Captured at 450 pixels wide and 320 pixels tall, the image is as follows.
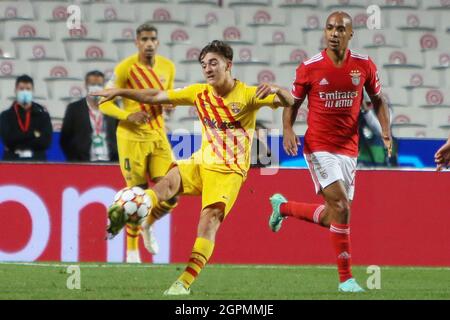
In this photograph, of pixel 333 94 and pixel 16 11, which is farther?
pixel 16 11

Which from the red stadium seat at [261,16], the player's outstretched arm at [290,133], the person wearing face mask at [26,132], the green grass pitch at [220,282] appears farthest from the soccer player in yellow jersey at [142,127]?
the red stadium seat at [261,16]

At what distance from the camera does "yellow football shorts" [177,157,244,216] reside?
8047 millimetres

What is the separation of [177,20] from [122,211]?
8.10 meters

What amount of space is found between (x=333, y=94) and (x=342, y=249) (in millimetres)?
1128

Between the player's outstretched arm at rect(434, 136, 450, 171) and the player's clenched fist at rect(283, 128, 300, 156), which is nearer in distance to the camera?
the player's outstretched arm at rect(434, 136, 450, 171)

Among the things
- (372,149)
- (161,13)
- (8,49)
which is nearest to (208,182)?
(372,149)

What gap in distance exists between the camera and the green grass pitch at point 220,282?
7.91 m

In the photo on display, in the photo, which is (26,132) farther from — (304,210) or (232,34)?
(232,34)

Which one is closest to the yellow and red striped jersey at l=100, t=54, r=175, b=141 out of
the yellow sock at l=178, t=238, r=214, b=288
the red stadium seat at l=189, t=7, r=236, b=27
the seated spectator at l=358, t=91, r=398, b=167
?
the seated spectator at l=358, t=91, r=398, b=167

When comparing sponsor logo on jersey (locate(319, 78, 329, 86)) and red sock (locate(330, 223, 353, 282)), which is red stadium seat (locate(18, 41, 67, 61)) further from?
red sock (locate(330, 223, 353, 282))

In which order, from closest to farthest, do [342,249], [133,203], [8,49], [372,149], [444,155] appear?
[444,155], [133,203], [342,249], [372,149], [8,49]

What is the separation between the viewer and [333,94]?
28.3 ft

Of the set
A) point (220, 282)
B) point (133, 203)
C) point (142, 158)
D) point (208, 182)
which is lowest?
point (220, 282)

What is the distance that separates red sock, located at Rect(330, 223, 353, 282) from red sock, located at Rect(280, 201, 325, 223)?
796mm
